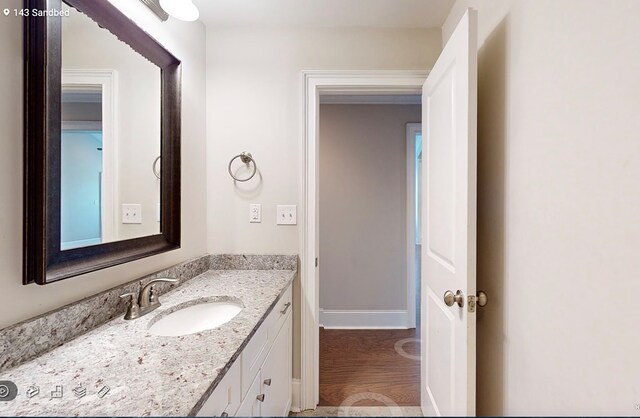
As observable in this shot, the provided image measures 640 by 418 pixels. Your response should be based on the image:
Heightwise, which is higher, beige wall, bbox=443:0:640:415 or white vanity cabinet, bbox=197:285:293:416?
beige wall, bbox=443:0:640:415

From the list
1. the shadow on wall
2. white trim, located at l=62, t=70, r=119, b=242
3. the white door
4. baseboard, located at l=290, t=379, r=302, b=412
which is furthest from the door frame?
white trim, located at l=62, t=70, r=119, b=242

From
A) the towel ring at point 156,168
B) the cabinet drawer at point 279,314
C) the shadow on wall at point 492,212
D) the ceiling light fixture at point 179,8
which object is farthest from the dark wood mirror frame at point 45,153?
the shadow on wall at point 492,212

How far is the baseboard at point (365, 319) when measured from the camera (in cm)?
283

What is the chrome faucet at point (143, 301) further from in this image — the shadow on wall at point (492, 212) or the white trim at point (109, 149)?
the shadow on wall at point (492, 212)

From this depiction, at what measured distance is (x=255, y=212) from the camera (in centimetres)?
172

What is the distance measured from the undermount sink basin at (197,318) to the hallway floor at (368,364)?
85 cm

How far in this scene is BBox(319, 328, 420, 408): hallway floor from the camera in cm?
183

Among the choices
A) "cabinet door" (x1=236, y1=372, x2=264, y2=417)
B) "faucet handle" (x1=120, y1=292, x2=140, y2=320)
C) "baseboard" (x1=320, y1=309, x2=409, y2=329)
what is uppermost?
"faucet handle" (x1=120, y1=292, x2=140, y2=320)

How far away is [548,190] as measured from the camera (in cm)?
79

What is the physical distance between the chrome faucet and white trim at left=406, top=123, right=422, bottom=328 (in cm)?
227

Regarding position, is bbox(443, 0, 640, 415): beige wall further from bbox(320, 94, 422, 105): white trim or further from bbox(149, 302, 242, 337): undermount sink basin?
bbox(320, 94, 422, 105): white trim

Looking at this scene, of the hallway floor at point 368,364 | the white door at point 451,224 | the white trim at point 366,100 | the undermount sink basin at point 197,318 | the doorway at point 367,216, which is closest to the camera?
the white door at point 451,224

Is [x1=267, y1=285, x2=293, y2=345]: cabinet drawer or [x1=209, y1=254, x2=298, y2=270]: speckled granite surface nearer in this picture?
[x1=267, y1=285, x2=293, y2=345]: cabinet drawer

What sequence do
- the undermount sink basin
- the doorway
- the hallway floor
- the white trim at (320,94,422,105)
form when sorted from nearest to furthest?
the undermount sink basin
the hallway floor
the white trim at (320,94,422,105)
the doorway
